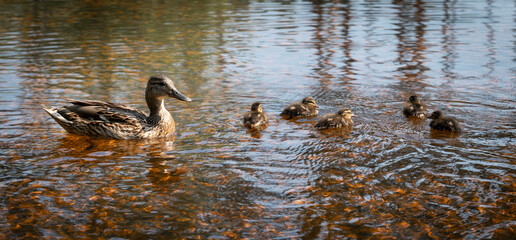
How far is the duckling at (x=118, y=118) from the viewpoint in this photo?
6.68 m

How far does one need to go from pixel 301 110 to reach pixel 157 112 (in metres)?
1.81

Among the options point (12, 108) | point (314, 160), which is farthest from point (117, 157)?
point (12, 108)

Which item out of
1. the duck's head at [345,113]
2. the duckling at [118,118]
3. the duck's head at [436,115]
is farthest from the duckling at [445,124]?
the duckling at [118,118]

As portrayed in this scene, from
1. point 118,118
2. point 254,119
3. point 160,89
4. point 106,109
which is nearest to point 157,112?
point 160,89

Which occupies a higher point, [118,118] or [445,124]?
[118,118]

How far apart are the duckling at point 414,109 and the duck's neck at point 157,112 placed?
293 centimetres

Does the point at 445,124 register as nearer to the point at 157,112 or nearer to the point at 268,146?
the point at 268,146

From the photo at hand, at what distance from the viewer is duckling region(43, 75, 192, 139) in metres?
6.68

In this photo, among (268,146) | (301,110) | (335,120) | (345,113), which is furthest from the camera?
(301,110)

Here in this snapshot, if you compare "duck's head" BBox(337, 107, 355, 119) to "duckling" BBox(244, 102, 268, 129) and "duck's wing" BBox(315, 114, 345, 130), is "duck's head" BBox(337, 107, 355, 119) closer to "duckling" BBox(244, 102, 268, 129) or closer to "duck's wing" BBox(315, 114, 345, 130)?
"duck's wing" BBox(315, 114, 345, 130)

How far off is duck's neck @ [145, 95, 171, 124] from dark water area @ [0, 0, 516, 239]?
250 millimetres

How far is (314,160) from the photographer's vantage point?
5887mm

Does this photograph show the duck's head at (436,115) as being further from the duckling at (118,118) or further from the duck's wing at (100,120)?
the duck's wing at (100,120)

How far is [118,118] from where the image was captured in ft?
21.9
